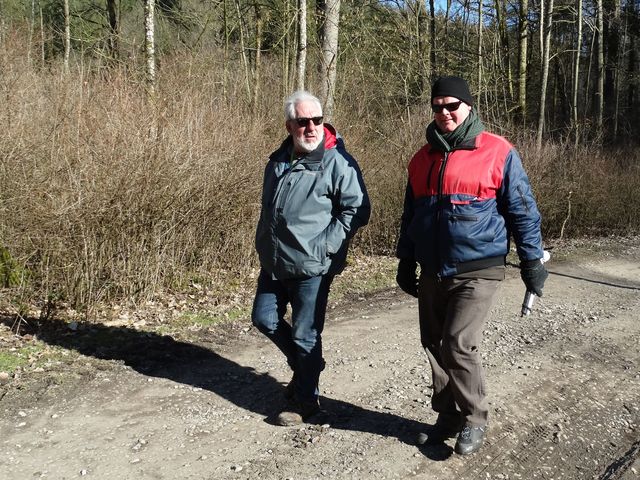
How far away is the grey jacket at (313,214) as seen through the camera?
3.93 metres

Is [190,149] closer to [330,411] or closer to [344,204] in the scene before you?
[344,204]

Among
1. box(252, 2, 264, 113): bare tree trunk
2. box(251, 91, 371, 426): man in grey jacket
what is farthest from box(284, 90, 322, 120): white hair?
box(252, 2, 264, 113): bare tree trunk

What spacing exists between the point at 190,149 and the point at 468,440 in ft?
15.2

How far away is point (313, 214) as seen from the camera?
12.9ft

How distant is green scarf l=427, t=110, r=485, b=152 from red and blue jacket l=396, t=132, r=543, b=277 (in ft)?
0.10

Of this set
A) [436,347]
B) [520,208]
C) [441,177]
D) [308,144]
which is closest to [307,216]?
[308,144]

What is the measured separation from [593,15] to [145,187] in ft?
83.4

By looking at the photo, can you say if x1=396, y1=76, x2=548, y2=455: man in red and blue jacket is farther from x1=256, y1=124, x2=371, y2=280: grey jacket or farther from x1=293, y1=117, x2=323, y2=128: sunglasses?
x1=293, y1=117, x2=323, y2=128: sunglasses

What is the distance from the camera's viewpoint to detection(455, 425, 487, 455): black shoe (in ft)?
12.3

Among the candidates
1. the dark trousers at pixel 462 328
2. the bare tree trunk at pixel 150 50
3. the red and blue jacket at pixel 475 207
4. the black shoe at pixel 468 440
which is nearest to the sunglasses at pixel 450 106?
the red and blue jacket at pixel 475 207

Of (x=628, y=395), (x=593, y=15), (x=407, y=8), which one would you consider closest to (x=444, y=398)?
(x=628, y=395)

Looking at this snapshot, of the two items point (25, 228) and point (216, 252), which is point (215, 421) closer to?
point (25, 228)

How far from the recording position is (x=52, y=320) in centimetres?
621

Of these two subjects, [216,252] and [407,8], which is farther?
[407,8]
